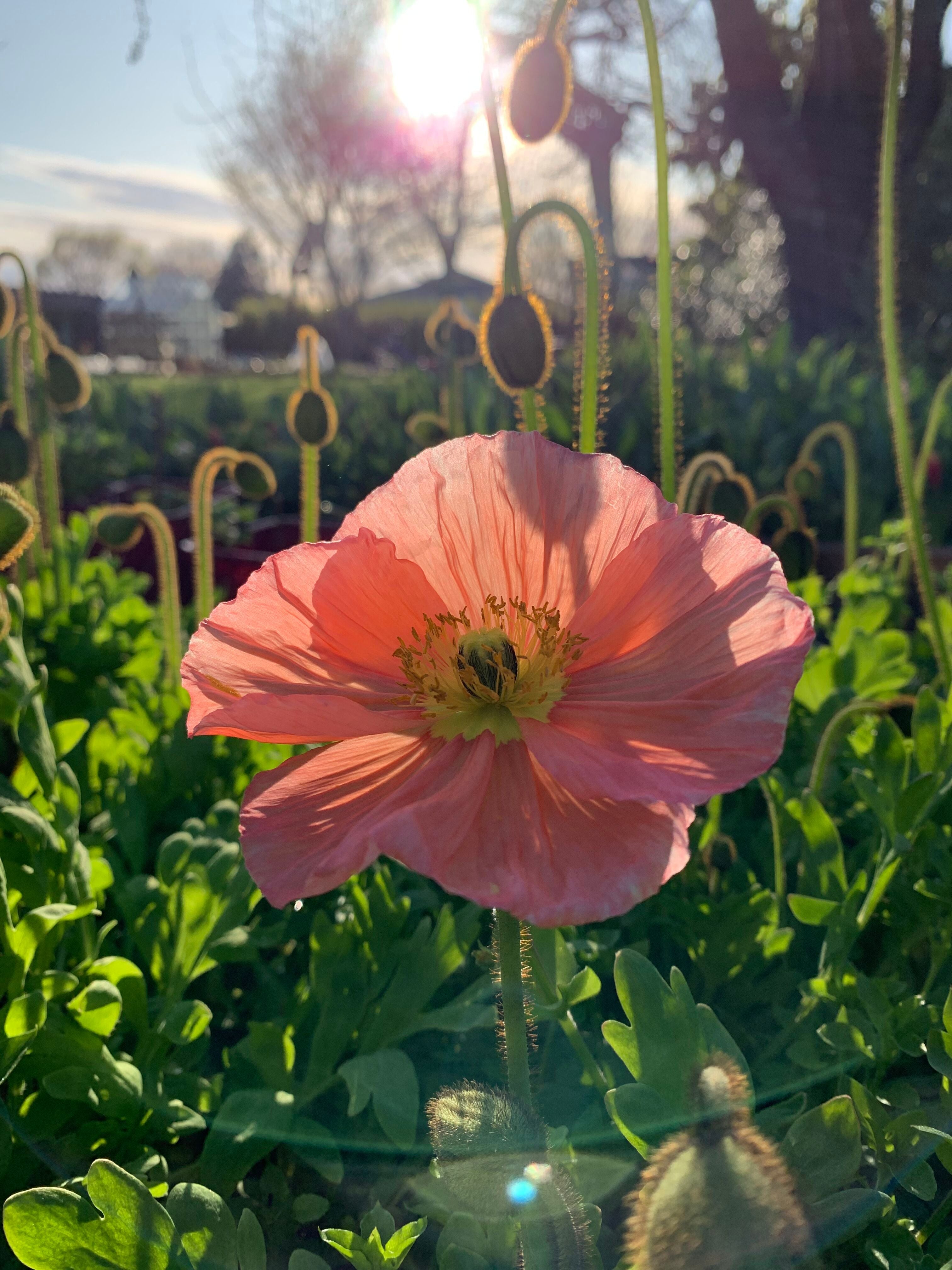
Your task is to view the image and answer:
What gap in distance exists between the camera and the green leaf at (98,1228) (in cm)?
68

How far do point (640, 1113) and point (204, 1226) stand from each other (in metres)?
0.29

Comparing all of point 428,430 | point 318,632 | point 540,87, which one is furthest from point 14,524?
point 428,430

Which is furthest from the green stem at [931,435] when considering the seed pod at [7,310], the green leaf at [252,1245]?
the seed pod at [7,310]

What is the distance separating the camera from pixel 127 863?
135 cm

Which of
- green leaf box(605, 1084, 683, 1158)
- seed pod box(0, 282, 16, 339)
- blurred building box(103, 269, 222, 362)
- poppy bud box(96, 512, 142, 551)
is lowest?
green leaf box(605, 1084, 683, 1158)

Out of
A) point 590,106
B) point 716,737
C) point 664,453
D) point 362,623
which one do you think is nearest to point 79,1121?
point 362,623

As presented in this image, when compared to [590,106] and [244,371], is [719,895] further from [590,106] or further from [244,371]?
[244,371]

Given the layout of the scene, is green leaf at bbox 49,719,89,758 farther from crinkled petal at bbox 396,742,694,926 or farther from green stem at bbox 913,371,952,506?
green stem at bbox 913,371,952,506

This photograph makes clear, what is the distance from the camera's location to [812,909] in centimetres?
96

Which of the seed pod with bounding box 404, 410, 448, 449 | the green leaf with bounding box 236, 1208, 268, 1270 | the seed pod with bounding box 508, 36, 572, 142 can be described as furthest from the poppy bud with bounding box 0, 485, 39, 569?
the seed pod with bounding box 404, 410, 448, 449

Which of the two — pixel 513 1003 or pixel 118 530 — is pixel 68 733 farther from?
pixel 513 1003

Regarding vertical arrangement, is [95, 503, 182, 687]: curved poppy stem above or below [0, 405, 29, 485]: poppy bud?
below

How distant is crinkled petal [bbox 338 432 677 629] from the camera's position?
0.76 m

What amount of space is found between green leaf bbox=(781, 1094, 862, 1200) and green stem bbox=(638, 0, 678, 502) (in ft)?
1.96
